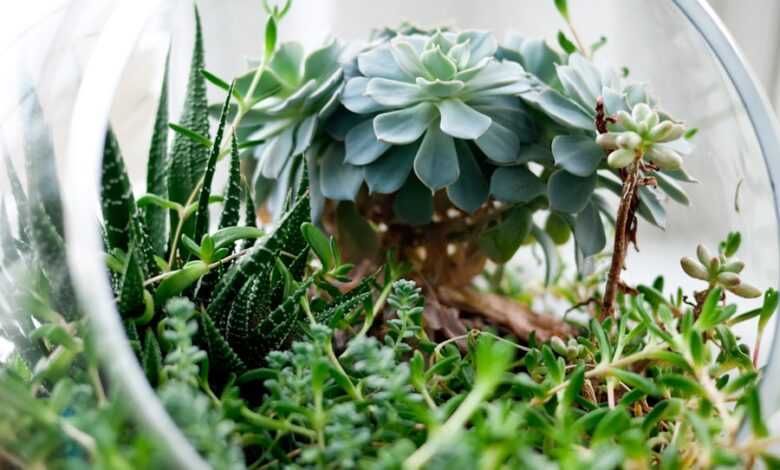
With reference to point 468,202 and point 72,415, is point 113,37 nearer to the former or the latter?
point 72,415

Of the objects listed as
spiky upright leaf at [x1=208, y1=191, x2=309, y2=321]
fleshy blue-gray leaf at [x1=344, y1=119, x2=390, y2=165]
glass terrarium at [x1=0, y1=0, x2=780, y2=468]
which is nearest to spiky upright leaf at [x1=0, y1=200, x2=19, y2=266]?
glass terrarium at [x1=0, y1=0, x2=780, y2=468]

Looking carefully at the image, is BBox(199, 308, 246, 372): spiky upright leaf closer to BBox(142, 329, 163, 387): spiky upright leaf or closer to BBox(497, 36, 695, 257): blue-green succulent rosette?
BBox(142, 329, 163, 387): spiky upright leaf

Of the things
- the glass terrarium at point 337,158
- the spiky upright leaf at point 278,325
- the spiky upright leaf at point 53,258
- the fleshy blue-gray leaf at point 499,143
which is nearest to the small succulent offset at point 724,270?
the glass terrarium at point 337,158

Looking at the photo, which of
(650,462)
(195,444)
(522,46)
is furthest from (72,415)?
(522,46)

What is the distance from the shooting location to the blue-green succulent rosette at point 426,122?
465 mm

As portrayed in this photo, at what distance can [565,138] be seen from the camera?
1.57 ft

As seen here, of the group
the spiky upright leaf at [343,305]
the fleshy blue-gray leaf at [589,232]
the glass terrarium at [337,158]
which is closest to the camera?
the glass terrarium at [337,158]

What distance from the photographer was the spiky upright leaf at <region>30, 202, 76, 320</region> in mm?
329

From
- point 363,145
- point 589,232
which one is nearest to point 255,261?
point 363,145

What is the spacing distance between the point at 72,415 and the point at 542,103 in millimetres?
335

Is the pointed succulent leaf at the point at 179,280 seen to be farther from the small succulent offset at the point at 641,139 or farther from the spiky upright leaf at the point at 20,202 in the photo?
the small succulent offset at the point at 641,139

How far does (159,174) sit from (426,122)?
0.56 ft

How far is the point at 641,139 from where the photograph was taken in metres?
0.42

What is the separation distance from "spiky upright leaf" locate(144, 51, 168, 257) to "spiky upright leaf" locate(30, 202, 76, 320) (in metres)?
0.10
